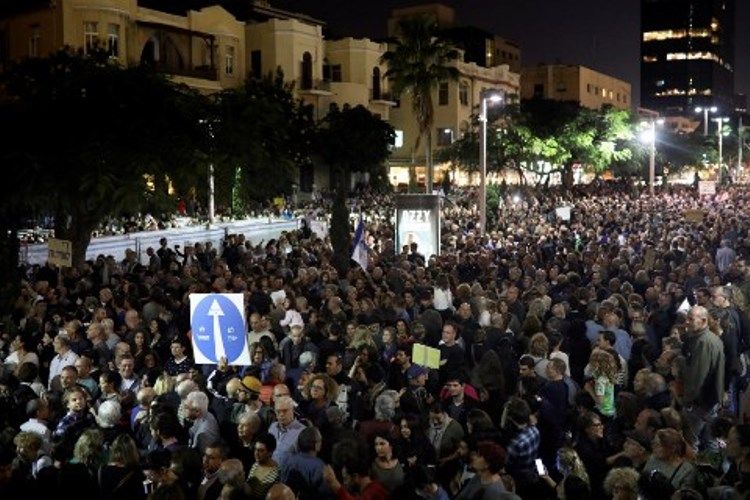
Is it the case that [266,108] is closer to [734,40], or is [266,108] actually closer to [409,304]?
[409,304]

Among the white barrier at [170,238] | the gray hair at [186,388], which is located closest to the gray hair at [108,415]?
the gray hair at [186,388]

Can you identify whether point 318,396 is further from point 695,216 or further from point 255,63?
point 255,63

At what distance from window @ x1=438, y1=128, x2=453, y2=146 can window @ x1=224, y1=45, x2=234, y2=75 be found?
20544mm

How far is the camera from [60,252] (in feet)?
46.2

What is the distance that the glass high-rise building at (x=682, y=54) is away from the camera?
573 ft

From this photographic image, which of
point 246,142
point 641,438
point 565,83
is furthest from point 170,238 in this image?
point 565,83

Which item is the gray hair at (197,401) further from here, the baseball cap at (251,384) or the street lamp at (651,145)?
the street lamp at (651,145)

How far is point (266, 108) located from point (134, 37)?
2240 cm

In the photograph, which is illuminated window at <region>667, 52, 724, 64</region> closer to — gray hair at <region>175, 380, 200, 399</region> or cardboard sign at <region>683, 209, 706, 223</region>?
cardboard sign at <region>683, 209, 706, 223</region>

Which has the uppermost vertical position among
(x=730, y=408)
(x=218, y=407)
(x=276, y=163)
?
(x=276, y=163)

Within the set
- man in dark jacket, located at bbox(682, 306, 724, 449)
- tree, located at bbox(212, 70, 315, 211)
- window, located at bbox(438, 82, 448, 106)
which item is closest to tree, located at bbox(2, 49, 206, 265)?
tree, located at bbox(212, 70, 315, 211)

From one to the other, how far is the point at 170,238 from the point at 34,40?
20.6m

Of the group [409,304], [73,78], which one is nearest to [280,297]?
[409,304]

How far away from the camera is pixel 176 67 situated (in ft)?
150
